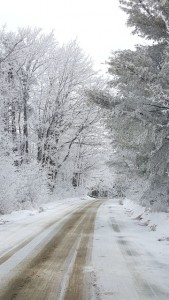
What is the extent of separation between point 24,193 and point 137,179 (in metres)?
9.47

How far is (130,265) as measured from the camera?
7.39m

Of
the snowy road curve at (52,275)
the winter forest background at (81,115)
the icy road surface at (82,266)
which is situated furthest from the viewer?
the winter forest background at (81,115)

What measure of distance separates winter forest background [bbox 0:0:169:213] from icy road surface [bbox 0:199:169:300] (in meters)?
3.65

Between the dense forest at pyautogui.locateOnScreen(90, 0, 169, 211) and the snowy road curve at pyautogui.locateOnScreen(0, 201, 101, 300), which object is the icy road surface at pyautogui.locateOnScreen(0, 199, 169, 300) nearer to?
the snowy road curve at pyautogui.locateOnScreen(0, 201, 101, 300)

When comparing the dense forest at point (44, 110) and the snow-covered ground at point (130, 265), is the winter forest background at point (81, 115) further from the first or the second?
the snow-covered ground at point (130, 265)

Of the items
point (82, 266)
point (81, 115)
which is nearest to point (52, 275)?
point (82, 266)

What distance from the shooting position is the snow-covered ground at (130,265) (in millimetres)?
5480

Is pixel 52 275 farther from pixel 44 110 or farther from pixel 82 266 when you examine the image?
pixel 44 110

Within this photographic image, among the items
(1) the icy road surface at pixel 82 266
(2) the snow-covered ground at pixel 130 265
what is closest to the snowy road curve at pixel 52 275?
(1) the icy road surface at pixel 82 266

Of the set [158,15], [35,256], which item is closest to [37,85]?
[158,15]

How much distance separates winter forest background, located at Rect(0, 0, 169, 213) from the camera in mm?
12938

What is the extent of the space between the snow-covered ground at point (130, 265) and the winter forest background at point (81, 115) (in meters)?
3.18

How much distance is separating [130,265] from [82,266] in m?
0.96

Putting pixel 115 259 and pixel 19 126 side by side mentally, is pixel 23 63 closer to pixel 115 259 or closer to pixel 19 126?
pixel 19 126
